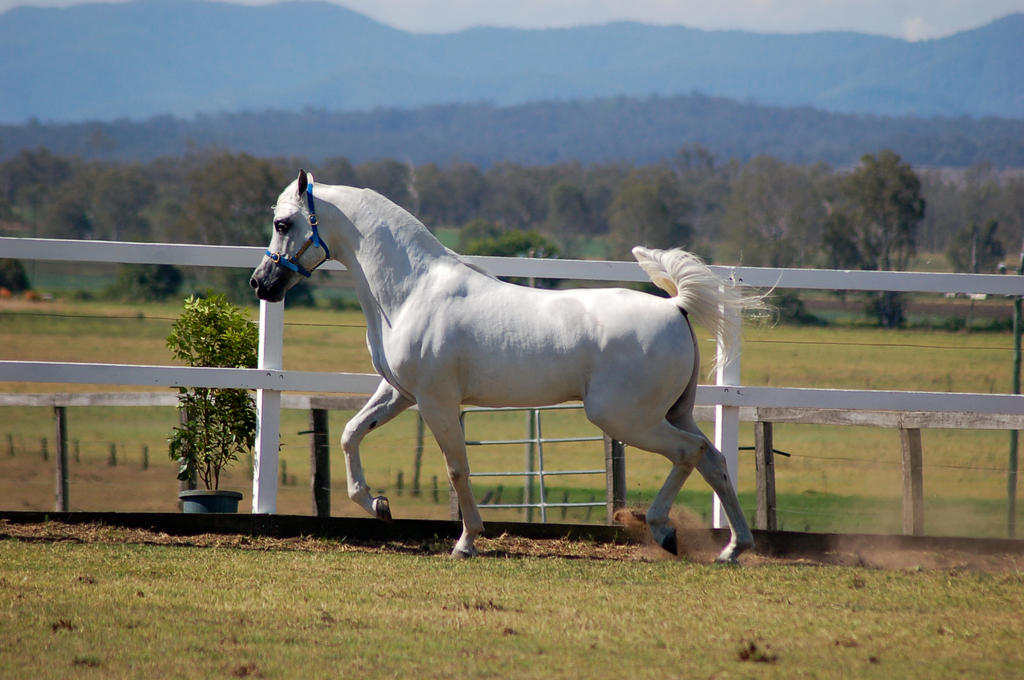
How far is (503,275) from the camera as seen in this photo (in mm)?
7113

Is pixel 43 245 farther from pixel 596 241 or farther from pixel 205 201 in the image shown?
pixel 596 241

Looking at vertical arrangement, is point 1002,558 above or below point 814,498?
above

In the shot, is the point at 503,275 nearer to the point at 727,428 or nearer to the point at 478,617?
the point at 727,428

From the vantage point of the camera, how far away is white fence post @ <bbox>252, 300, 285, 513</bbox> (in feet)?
23.5

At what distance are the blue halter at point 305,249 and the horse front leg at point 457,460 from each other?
3.45 ft

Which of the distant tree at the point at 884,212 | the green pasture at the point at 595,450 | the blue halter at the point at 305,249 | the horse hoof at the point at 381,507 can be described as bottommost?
the green pasture at the point at 595,450

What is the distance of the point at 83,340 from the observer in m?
37.3

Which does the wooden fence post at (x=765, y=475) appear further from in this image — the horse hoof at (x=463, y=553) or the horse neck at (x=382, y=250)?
the horse neck at (x=382, y=250)

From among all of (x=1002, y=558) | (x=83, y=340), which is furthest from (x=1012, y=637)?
(x=83, y=340)

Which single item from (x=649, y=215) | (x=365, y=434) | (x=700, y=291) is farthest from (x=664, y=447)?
(x=649, y=215)

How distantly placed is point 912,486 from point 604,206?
401 feet

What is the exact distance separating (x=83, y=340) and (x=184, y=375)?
32.6 m

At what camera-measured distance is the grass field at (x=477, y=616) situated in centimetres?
430

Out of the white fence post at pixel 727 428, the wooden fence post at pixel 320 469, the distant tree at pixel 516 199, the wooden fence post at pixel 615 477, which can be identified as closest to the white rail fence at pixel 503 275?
the white fence post at pixel 727 428
